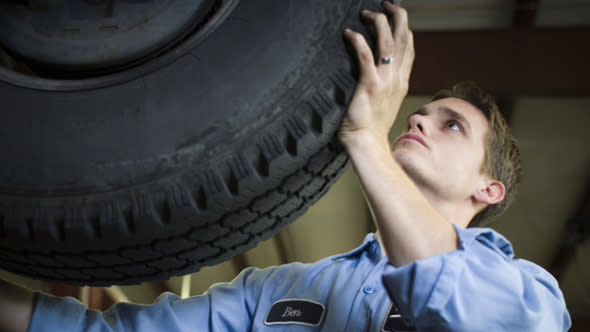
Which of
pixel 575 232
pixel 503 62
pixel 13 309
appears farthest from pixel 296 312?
pixel 575 232

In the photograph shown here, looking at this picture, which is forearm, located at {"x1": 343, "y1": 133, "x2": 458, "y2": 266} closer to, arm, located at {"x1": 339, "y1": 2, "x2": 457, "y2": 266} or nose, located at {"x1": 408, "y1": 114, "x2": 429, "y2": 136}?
arm, located at {"x1": 339, "y1": 2, "x2": 457, "y2": 266}

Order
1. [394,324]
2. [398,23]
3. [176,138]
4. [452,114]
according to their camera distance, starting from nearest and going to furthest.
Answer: [176,138] → [398,23] → [394,324] → [452,114]

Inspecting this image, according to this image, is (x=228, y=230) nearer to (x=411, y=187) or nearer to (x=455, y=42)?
(x=411, y=187)

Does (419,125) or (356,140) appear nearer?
(356,140)

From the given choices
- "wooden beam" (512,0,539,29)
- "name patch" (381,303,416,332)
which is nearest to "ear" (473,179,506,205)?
"name patch" (381,303,416,332)

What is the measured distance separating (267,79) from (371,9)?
0.59 feet

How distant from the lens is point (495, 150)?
4.11 feet

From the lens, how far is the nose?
1158mm

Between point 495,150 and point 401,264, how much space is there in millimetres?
537

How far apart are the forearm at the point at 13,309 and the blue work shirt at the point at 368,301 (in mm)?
14

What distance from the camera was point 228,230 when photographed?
2.69ft

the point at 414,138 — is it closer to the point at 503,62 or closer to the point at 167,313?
the point at 167,313

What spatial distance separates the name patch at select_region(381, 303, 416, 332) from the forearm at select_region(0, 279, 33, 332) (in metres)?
0.54

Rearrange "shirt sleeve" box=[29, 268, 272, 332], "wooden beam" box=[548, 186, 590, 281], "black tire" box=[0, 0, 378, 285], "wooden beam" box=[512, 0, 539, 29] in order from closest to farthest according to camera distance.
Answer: "black tire" box=[0, 0, 378, 285] → "shirt sleeve" box=[29, 268, 272, 332] → "wooden beam" box=[512, 0, 539, 29] → "wooden beam" box=[548, 186, 590, 281]
